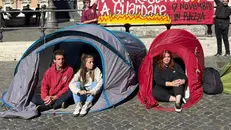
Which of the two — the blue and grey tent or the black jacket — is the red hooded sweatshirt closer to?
the blue and grey tent

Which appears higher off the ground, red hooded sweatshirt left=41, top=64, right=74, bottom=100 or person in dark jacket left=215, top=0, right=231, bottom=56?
person in dark jacket left=215, top=0, right=231, bottom=56

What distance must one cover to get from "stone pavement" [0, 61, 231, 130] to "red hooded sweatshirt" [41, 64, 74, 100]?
44 cm

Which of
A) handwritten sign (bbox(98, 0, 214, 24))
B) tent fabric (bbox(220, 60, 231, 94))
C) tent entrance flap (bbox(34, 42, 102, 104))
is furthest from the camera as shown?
handwritten sign (bbox(98, 0, 214, 24))

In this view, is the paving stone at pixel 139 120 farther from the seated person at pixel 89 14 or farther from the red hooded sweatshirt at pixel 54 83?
the seated person at pixel 89 14

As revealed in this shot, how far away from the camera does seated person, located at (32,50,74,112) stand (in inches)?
226

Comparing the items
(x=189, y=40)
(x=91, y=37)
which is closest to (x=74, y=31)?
(x=91, y=37)

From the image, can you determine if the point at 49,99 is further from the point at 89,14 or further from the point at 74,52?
the point at 89,14

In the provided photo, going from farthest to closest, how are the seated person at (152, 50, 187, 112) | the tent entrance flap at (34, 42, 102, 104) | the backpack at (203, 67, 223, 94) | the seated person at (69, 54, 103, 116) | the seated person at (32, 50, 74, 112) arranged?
the tent entrance flap at (34, 42, 102, 104) → the backpack at (203, 67, 223, 94) → the seated person at (152, 50, 187, 112) → the seated person at (32, 50, 74, 112) → the seated person at (69, 54, 103, 116)

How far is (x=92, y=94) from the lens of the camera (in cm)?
571

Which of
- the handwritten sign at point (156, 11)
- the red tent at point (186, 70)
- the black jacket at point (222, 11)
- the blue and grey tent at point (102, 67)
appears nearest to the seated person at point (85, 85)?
the blue and grey tent at point (102, 67)

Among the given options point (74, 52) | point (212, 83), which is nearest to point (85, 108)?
point (74, 52)

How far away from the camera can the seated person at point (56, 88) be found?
573cm

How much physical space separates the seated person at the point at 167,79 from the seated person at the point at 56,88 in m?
1.50

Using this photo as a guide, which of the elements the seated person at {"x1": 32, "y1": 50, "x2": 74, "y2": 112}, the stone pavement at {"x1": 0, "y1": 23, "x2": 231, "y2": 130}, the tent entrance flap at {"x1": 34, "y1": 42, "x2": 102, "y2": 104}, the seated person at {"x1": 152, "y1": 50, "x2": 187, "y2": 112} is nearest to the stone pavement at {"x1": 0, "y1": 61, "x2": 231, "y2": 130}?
the stone pavement at {"x1": 0, "y1": 23, "x2": 231, "y2": 130}
